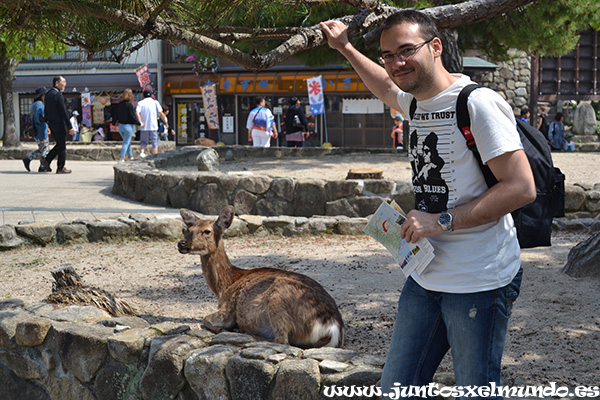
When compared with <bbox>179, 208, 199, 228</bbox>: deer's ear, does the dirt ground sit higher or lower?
lower

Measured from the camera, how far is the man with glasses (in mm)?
2361

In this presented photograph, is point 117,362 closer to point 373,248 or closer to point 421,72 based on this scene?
point 421,72

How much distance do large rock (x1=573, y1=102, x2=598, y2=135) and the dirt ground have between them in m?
19.8

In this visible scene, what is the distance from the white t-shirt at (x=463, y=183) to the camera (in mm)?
2371

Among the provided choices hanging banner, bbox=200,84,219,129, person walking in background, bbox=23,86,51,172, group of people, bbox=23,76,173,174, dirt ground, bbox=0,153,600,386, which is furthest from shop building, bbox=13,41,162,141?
dirt ground, bbox=0,153,600,386

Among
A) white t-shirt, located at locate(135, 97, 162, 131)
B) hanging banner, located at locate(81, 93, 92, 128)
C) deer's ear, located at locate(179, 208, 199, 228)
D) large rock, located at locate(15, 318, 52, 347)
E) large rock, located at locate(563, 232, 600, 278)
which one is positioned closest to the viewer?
large rock, located at locate(15, 318, 52, 347)

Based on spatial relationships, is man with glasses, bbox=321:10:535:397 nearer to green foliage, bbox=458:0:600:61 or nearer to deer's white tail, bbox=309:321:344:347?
deer's white tail, bbox=309:321:344:347

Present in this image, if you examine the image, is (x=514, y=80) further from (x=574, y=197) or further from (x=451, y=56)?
(x=574, y=197)

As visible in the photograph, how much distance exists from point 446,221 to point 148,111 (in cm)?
1519

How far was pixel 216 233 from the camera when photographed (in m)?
4.81

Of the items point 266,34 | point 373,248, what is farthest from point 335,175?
point 266,34

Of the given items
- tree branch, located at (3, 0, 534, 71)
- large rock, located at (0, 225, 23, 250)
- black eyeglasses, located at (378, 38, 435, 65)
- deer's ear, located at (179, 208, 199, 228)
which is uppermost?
tree branch, located at (3, 0, 534, 71)

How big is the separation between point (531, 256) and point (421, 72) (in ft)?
16.7

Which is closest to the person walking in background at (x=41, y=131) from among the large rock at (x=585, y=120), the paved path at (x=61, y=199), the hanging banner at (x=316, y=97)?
the paved path at (x=61, y=199)
